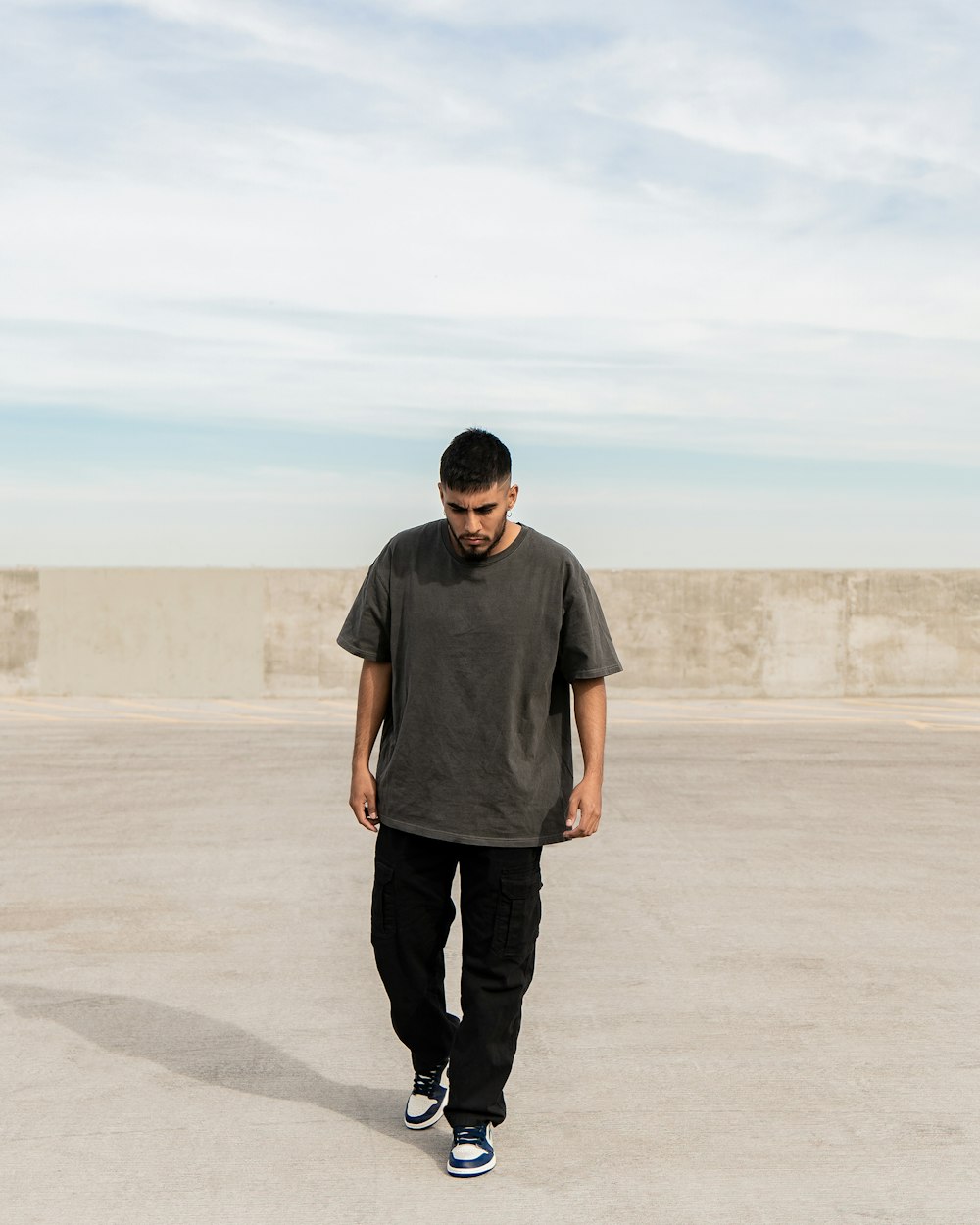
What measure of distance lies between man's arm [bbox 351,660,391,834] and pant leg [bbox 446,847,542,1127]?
282 mm

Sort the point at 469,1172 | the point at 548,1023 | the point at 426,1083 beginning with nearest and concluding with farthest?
1. the point at 469,1172
2. the point at 426,1083
3. the point at 548,1023

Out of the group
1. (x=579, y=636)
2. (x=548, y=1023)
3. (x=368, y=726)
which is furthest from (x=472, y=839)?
(x=548, y=1023)

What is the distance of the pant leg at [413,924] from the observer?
3609 mm

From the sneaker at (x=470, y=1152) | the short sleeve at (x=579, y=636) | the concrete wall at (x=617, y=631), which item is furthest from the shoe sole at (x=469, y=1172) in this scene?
the concrete wall at (x=617, y=631)

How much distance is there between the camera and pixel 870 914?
6.07 metres

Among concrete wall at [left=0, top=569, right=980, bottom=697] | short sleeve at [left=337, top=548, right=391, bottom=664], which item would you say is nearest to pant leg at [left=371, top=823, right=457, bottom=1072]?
short sleeve at [left=337, top=548, right=391, bottom=664]

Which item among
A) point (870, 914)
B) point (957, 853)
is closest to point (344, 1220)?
point (870, 914)

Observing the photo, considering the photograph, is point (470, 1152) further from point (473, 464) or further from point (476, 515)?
point (473, 464)

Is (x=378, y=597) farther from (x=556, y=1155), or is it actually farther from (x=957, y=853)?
(x=957, y=853)

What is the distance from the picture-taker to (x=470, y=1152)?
3381mm

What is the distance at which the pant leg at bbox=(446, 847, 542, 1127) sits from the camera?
11.4 feet

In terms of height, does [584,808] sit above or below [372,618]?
below

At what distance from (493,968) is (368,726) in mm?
693

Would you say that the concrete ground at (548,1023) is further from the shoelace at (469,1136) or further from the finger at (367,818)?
the finger at (367,818)
